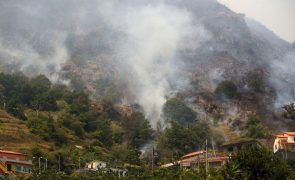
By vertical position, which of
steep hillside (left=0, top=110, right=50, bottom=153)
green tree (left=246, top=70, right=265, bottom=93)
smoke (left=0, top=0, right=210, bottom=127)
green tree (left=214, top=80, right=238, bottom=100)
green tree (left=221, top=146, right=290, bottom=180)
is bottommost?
green tree (left=221, top=146, right=290, bottom=180)

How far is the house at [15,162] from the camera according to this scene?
9519cm

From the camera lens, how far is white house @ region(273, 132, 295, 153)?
4154 inches

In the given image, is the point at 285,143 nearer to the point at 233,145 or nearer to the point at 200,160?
the point at 233,145

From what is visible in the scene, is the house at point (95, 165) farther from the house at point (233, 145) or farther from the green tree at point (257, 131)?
the green tree at point (257, 131)

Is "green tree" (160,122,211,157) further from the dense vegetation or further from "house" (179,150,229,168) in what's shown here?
"house" (179,150,229,168)

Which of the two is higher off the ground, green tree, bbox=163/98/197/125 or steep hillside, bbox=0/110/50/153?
green tree, bbox=163/98/197/125

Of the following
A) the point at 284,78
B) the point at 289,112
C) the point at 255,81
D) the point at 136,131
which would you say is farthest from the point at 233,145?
the point at 284,78

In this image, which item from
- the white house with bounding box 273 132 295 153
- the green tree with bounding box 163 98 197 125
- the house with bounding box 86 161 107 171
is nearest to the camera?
the house with bounding box 86 161 107 171

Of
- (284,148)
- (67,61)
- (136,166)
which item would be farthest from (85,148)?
(67,61)

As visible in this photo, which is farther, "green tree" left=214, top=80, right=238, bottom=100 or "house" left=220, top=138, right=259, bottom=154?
"green tree" left=214, top=80, right=238, bottom=100

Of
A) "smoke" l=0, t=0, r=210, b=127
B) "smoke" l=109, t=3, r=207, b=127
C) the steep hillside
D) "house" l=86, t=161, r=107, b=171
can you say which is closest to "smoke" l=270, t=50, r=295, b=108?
"smoke" l=0, t=0, r=210, b=127

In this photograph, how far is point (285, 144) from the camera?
10619 centimetres

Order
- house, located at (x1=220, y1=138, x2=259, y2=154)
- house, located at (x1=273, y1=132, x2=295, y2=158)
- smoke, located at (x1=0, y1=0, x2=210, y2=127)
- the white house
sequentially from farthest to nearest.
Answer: smoke, located at (x1=0, y1=0, x2=210, y2=127) < house, located at (x1=220, y1=138, x2=259, y2=154) < the white house < house, located at (x1=273, y1=132, x2=295, y2=158)

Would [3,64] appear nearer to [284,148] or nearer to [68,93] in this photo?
[68,93]
